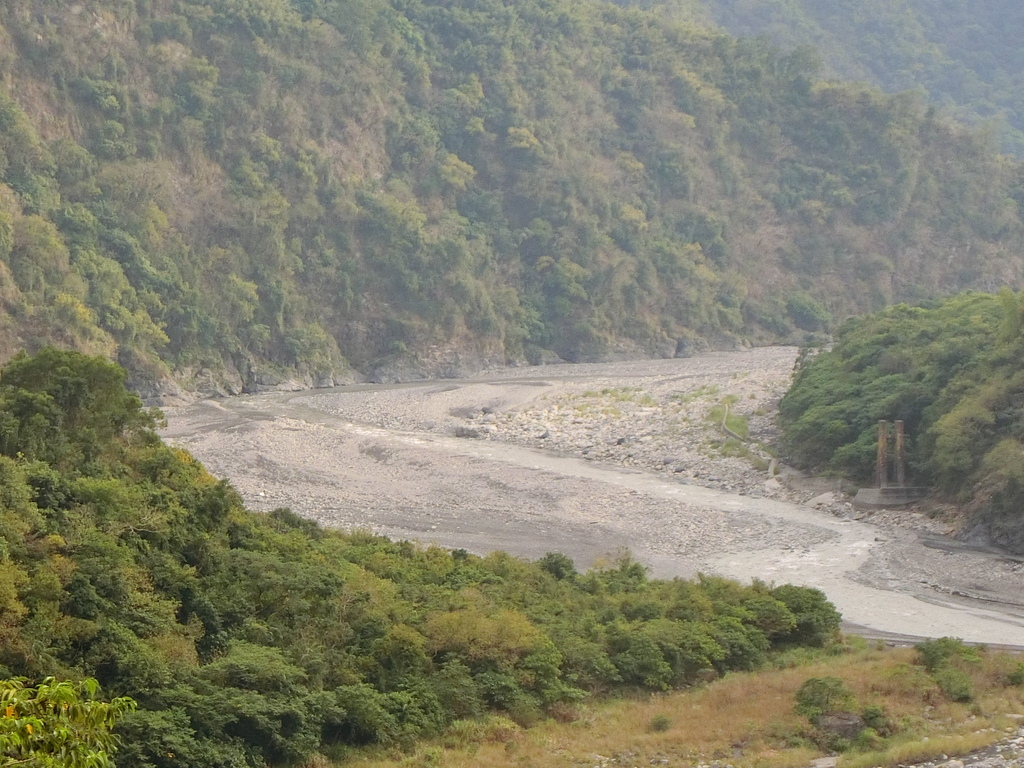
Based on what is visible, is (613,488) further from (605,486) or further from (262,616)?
(262,616)

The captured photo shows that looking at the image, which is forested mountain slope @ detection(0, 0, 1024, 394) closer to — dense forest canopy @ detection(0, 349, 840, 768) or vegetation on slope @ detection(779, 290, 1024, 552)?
vegetation on slope @ detection(779, 290, 1024, 552)

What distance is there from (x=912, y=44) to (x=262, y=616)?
16416 cm

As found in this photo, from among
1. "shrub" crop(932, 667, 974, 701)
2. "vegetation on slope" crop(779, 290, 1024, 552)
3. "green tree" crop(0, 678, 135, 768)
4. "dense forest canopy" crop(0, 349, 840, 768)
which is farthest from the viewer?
"vegetation on slope" crop(779, 290, 1024, 552)

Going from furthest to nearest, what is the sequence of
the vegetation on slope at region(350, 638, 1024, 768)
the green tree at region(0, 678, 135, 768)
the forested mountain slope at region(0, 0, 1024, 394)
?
1. the forested mountain slope at region(0, 0, 1024, 394)
2. the vegetation on slope at region(350, 638, 1024, 768)
3. the green tree at region(0, 678, 135, 768)

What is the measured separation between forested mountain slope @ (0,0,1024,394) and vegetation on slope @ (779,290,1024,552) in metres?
32.9

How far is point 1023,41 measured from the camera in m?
177

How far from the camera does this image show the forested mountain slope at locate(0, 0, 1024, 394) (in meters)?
70.5

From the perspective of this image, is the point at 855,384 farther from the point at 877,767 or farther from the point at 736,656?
the point at 877,767

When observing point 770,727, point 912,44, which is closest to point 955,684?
point 770,727

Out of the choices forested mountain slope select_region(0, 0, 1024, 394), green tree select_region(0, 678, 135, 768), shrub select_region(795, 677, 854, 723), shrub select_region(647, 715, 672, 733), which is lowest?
shrub select_region(647, 715, 672, 733)

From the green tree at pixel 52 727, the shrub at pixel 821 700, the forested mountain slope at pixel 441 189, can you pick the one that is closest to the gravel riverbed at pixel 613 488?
the shrub at pixel 821 700

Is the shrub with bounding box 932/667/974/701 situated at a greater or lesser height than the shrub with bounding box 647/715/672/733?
greater

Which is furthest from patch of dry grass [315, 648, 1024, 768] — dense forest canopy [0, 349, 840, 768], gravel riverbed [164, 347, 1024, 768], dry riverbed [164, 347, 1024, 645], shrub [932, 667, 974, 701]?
dry riverbed [164, 347, 1024, 645]

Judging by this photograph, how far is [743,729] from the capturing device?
866 inches
